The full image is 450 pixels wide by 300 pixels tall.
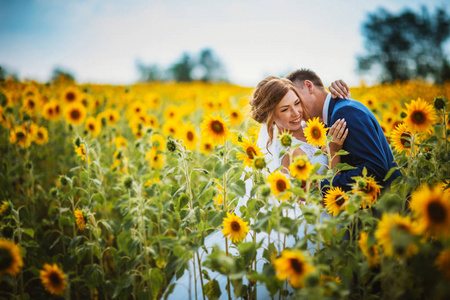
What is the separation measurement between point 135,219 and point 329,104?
1.56 metres

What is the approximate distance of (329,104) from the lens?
2072 mm

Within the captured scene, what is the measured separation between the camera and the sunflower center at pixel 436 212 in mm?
740

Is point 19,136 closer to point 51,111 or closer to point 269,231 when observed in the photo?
point 51,111

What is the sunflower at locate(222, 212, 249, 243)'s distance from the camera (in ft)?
4.16

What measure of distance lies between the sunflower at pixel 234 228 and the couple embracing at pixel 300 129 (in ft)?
1.19

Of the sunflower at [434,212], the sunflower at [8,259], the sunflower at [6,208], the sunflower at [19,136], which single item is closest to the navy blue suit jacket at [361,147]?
the sunflower at [434,212]

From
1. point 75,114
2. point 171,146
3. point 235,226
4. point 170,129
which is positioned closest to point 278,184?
point 235,226

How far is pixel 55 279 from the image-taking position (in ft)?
3.83

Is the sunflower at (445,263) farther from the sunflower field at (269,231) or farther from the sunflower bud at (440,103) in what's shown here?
the sunflower bud at (440,103)

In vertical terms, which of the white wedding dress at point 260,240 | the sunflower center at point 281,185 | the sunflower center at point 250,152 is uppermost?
the sunflower center at point 250,152

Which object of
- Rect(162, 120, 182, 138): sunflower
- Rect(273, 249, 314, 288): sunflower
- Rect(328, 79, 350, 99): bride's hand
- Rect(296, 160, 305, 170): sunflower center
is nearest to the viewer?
Rect(273, 249, 314, 288): sunflower

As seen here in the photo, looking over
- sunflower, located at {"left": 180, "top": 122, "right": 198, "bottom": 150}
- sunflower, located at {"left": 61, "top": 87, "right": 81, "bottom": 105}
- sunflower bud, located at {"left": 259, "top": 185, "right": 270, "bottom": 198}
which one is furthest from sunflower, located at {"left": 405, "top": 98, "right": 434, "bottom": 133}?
sunflower, located at {"left": 61, "top": 87, "right": 81, "bottom": 105}

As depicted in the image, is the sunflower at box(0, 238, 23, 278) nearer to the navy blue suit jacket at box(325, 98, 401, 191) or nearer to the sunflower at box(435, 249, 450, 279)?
the sunflower at box(435, 249, 450, 279)

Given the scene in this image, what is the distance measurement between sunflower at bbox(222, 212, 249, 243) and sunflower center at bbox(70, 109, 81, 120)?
8.01 ft
